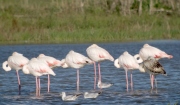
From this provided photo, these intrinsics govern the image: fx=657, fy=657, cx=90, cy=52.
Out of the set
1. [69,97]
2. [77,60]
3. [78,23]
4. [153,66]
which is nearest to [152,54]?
[153,66]

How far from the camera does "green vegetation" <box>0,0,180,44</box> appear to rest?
27984 millimetres

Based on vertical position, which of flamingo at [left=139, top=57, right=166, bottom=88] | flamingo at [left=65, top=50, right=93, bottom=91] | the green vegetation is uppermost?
the green vegetation

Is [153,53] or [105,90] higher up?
Result: [153,53]

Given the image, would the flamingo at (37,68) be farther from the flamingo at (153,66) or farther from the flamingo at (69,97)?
the flamingo at (153,66)

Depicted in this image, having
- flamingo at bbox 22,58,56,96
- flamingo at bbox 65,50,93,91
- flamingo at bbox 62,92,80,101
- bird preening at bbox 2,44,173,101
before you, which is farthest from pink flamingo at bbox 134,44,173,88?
flamingo at bbox 62,92,80,101

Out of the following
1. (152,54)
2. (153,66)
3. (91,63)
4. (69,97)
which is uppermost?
(152,54)

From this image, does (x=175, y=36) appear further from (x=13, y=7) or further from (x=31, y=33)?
(x=13, y=7)

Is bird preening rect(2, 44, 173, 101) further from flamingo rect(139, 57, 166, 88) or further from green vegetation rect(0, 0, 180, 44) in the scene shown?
green vegetation rect(0, 0, 180, 44)

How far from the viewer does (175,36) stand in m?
28.8

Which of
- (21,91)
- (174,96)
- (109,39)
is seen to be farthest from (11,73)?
(109,39)

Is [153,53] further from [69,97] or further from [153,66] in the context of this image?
[69,97]

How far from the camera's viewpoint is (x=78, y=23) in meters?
30.3

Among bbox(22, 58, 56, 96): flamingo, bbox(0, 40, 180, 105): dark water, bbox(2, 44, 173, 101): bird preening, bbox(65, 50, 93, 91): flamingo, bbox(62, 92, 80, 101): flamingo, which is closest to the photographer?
bbox(62, 92, 80, 101): flamingo

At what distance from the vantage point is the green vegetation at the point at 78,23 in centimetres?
2798
